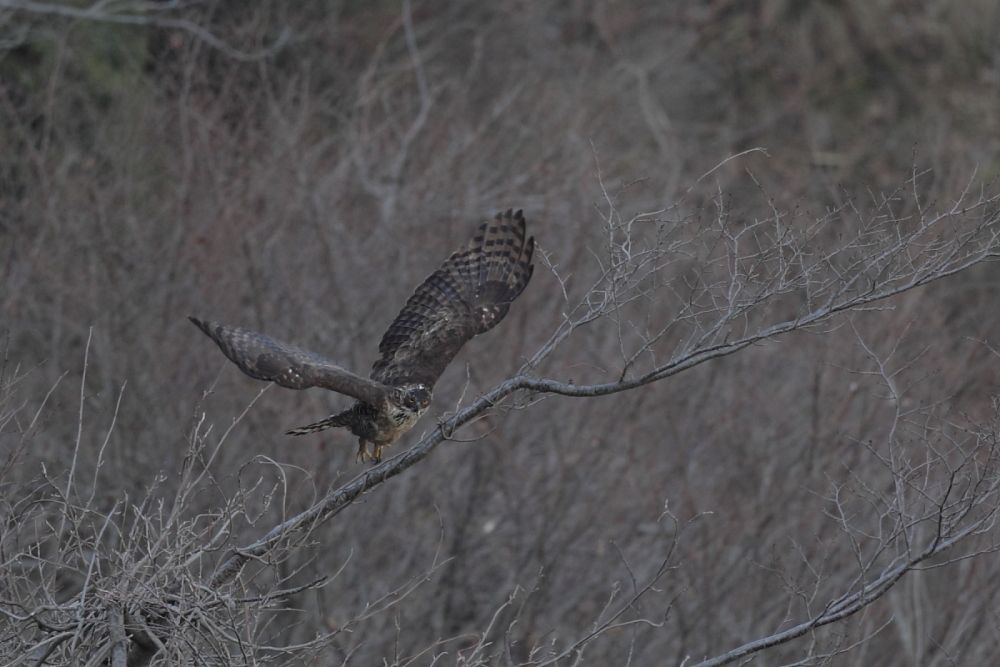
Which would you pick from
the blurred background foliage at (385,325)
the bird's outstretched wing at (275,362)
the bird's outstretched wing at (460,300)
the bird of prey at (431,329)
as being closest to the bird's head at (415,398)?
the bird of prey at (431,329)

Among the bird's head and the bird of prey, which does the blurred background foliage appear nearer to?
A: the bird of prey

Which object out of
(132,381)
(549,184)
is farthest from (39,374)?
(549,184)

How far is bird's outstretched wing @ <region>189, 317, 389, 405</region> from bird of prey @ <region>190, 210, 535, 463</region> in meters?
0.03

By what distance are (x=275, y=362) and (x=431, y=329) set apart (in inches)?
60.2

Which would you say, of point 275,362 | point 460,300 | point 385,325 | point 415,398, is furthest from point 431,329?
point 385,325

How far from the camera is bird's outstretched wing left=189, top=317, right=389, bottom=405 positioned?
4.84 meters

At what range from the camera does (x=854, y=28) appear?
19.9m

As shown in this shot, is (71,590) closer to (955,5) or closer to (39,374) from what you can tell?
(39,374)

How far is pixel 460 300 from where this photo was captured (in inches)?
255

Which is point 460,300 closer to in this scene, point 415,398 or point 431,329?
point 431,329

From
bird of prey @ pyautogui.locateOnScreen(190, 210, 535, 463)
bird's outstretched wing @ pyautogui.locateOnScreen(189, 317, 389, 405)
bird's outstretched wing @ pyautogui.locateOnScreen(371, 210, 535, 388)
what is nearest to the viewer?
bird's outstretched wing @ pyautogui.locateOnScreen(189, 317, 389, 405)

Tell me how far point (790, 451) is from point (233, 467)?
5030 millimetres

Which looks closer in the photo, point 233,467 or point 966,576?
point 966,576

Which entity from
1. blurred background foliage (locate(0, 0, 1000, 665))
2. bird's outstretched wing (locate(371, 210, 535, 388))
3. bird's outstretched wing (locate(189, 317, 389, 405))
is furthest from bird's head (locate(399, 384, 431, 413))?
blurred background foliage (locate(0, 0, 1000, 665))
